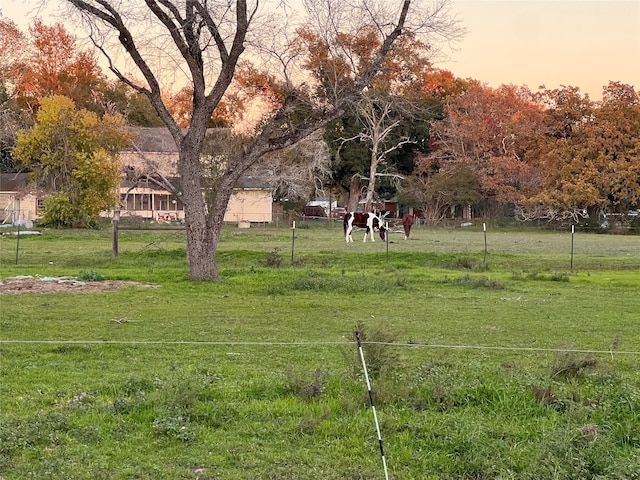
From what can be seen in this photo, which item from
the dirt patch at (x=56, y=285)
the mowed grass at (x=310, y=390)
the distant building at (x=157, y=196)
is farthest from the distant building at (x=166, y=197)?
the mowed grass at (x=310, y=390)

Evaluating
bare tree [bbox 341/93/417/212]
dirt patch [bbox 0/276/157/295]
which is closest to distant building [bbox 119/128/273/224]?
bare tree [bbox 341/93/417/212]

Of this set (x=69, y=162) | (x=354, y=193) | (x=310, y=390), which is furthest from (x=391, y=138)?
(x=310, y=390)

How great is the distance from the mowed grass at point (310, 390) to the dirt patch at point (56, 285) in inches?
39.0

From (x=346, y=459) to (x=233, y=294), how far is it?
1050 cm

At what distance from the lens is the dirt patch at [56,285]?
14.8 metres

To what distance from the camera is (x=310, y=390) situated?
21.7ft

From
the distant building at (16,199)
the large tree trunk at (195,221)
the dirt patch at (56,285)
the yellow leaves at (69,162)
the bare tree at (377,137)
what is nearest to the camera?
the dirt patch at (56,285)

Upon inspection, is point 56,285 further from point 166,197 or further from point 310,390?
point 166,197

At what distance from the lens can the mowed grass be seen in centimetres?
513

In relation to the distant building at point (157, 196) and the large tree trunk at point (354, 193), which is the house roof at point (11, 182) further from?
the large tree trunk at point (354, 193)

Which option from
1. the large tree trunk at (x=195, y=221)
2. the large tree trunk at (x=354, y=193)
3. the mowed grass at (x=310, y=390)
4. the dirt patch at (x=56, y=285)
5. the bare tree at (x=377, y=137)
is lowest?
the mowed grass at (x=310, y=390)

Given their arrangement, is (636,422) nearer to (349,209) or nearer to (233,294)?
(233,294)

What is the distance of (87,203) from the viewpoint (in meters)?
43.8

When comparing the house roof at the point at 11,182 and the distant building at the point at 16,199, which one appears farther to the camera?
the house roof at the point at 11,182
